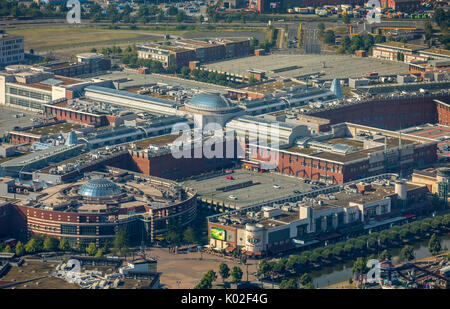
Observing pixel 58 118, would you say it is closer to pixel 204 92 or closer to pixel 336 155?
pixel 204 92

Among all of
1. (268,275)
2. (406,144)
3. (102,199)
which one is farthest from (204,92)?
(268,275)

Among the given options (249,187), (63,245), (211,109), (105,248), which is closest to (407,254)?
(249,187)

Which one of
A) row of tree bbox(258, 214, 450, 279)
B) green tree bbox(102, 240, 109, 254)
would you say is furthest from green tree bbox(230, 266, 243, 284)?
green tree bbox(102, 240, 109, 254)

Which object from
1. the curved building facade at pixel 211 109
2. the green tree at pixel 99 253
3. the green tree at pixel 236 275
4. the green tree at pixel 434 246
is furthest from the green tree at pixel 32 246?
the curved building facade at pixel 211 109

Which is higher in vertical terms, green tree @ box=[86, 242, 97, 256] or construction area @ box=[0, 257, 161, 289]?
construction area @ box=[0, 257, 161, 289]

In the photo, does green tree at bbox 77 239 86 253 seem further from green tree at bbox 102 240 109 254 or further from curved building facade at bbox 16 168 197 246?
green tree at bbox 102 240 109 254
